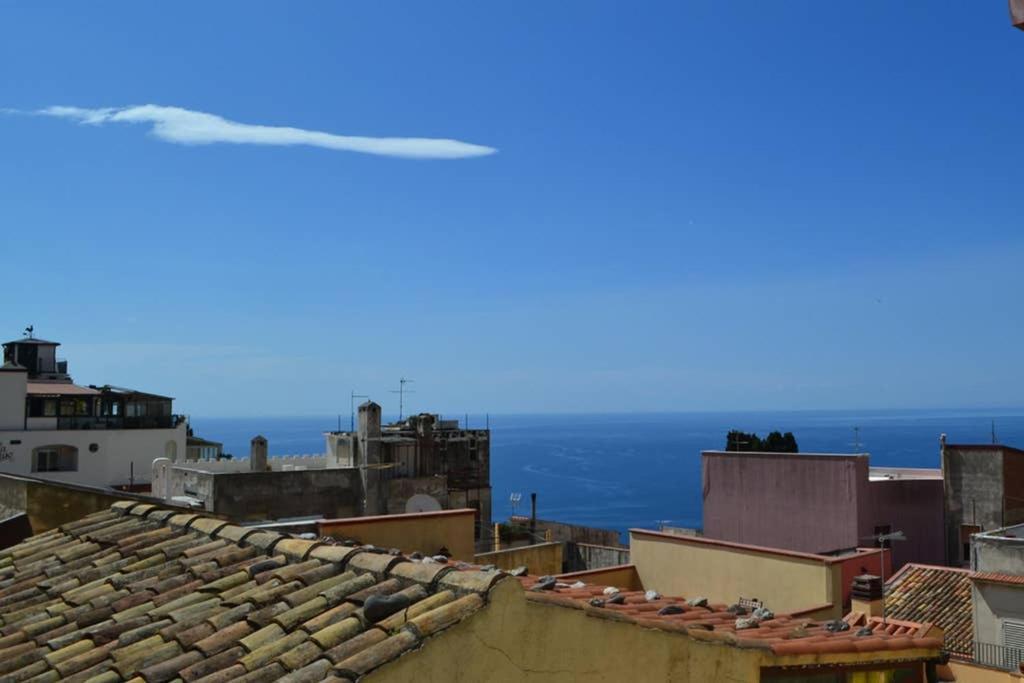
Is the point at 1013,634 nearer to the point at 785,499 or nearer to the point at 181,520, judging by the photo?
the point at 785,499

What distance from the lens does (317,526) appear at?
365 inches

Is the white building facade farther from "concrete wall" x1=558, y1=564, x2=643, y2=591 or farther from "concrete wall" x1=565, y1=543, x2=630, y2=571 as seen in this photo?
"concrete wall" x1=558, y1=564, x2=643, y2=591

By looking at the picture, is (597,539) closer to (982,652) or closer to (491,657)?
(982,652)

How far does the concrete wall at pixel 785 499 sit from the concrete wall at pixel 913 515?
155cm

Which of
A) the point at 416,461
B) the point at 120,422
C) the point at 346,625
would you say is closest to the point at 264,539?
the point at 346,625

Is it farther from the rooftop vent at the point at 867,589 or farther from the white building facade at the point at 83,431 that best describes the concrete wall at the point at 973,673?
the white building facade at the point at 83,431

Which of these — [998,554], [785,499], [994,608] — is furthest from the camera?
[785,499]

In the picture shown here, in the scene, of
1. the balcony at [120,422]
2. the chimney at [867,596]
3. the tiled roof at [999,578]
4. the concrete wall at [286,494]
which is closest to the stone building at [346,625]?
the chimney at [867,596]

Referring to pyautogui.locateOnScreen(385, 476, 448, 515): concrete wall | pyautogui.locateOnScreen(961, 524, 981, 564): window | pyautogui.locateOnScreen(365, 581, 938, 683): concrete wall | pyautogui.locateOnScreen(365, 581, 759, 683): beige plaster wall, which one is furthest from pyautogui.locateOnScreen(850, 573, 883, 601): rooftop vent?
pyautogui.locateOnScreen(385, 476, 448, 515): concrete wall

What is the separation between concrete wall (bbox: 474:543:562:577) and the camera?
18.7m

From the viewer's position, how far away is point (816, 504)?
2827 centimetres

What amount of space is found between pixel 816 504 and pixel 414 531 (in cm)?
2175

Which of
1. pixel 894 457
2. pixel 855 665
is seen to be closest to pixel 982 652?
pixel 855 665

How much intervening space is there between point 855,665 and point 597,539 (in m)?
30.2
